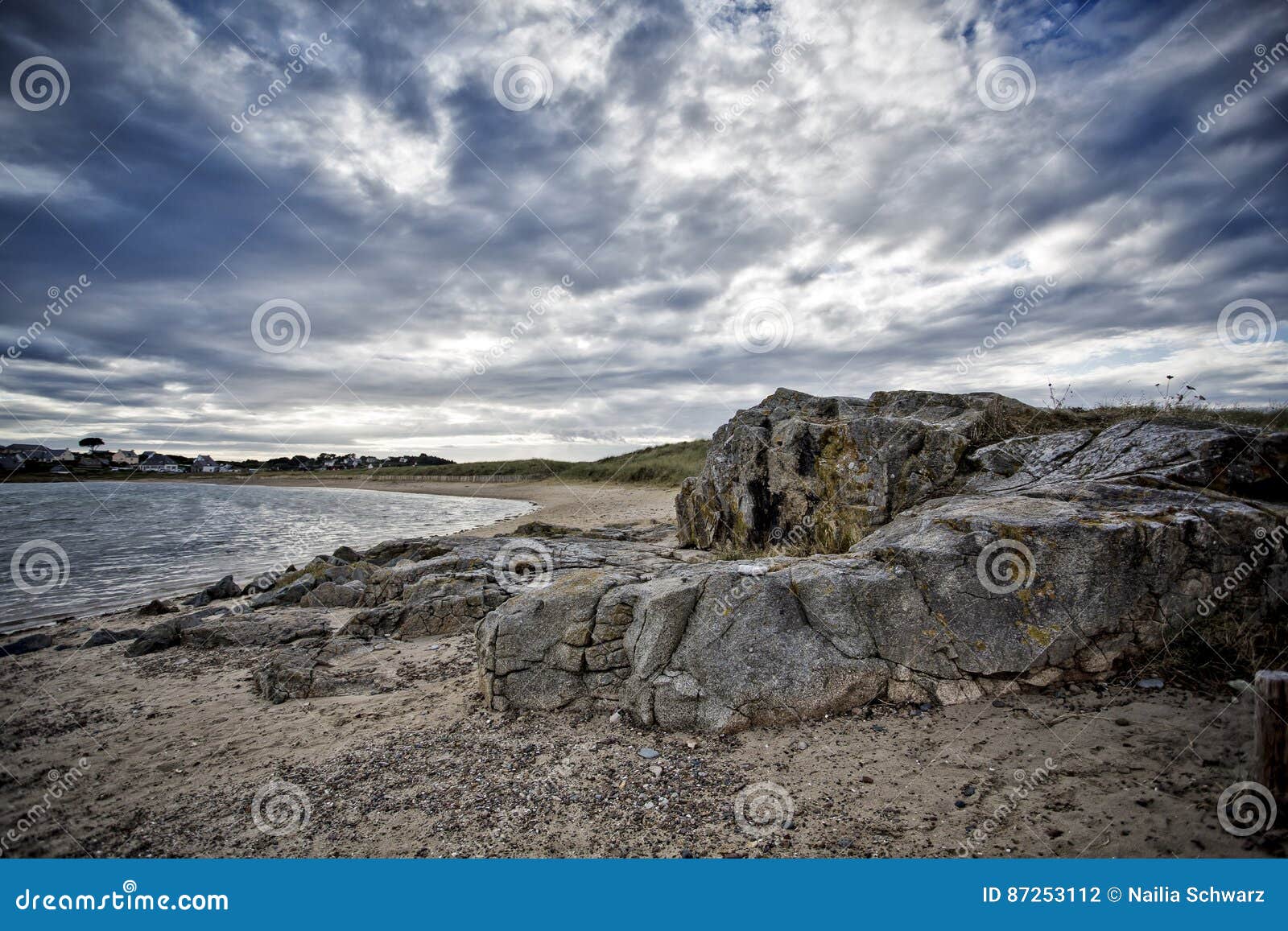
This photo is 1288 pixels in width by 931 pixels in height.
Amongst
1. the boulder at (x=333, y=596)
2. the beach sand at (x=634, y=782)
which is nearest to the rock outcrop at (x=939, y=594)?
the beach sand at (x=634, y=782)

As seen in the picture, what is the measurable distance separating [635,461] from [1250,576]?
156 feet

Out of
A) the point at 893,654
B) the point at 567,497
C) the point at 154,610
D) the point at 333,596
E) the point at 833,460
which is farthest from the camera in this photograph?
the point at 567,497
